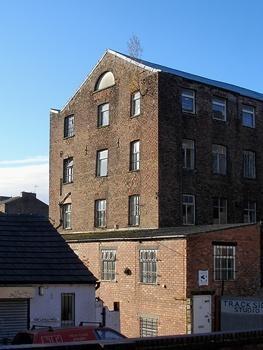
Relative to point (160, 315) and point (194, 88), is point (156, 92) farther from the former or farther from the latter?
point (160, 315)

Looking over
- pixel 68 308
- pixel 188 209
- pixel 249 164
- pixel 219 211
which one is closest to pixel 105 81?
pixel 188 209

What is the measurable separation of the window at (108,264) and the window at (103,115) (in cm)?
987

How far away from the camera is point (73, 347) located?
8.70 meters

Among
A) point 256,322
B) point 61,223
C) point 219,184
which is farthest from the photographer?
point 61,223

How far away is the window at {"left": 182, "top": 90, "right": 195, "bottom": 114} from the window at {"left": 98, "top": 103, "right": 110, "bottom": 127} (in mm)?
5364

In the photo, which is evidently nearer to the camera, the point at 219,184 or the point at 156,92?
the point at 156,92

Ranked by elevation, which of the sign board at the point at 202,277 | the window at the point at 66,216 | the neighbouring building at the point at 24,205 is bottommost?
the sign board at the point at 202,277

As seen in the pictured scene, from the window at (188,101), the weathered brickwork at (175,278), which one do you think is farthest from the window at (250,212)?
the weathered brickwork at (175,278)

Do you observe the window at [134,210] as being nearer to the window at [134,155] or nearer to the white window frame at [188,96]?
the window at [134,155]

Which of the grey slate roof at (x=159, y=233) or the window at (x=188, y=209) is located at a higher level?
the window at (x=188, y=209)

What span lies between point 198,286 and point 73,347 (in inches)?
713

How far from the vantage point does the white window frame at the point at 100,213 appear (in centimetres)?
3750

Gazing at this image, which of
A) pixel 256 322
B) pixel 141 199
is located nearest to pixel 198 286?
pixel 256 322

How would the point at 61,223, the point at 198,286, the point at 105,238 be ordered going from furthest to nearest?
1. the point at 61,223
2. the point at 105,238
3. the point at 198,286
